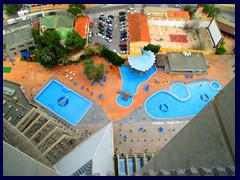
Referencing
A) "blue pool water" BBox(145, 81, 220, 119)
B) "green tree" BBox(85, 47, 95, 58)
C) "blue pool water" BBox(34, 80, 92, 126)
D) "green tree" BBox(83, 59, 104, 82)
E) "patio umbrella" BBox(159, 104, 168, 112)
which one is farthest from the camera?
"green tree" BBox(85, 47, 95, 58)

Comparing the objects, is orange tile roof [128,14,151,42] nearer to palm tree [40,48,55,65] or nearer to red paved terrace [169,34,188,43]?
red paved terrace [169,34,188,43]

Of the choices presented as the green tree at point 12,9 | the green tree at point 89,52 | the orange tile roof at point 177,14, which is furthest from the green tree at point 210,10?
the green tree at point 12,9

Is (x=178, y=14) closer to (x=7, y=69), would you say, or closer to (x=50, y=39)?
(x=50, y=39)

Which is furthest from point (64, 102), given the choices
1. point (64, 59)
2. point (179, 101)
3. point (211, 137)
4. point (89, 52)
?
point (211, 137)

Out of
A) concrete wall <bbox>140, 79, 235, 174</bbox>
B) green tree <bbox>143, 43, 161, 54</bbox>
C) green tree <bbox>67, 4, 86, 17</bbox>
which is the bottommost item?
green tree <bbox>143, 43, 161, 54</bbox>

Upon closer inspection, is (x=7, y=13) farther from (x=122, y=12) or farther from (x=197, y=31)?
(x=197, y=31)

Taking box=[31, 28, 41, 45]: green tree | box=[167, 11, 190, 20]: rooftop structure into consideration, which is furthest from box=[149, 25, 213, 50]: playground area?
box=[31, 28, 41, 45]: green tree
